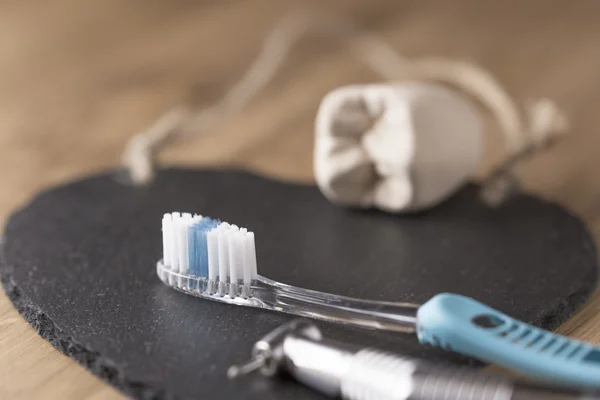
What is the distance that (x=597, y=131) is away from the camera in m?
1.09

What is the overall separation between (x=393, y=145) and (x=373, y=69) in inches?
17.5

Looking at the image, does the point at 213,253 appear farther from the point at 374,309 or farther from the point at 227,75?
the point at 227,75

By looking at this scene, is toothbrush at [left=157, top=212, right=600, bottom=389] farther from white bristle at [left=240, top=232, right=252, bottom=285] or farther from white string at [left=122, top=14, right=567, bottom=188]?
white string at [left=122, top=14, right=567, bottom=188]

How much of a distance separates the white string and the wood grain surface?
0.07 feet

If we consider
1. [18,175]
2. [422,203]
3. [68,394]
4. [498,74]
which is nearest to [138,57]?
[18,175]

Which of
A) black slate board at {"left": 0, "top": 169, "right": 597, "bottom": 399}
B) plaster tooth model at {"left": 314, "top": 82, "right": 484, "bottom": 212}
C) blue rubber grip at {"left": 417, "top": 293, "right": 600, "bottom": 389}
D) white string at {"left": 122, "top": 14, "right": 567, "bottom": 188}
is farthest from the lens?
white string at {"left": 122, "top": 14, "right": 567, "bottom": 188}

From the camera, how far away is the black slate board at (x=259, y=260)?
2.14 feet

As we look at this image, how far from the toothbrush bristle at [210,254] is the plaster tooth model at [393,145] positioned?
7.3 inches

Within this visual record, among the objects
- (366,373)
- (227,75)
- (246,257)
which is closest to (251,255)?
(246,257)

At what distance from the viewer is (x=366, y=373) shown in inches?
22.5

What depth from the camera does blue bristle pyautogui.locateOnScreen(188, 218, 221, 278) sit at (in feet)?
2.30

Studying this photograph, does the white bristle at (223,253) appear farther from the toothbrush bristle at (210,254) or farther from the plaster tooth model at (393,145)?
the plaster tooth model at (393,145)

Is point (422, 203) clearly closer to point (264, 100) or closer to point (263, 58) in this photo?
point (264, 100)

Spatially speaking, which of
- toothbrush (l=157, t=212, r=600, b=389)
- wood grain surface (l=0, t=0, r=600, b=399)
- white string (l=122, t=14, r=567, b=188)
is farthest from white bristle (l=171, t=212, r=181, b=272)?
white string (l=122, t=14, r=567, b=188)
